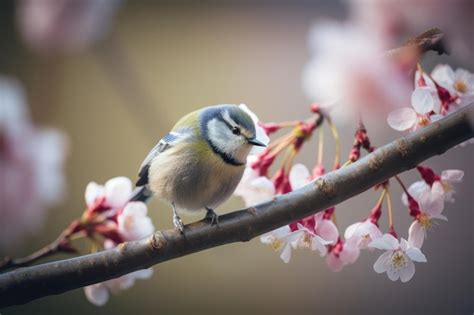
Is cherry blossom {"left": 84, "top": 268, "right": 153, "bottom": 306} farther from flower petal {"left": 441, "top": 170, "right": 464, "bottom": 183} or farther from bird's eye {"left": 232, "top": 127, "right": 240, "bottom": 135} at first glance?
flower petal {"left": 441, "top": 170, "right": 464, "bottom": 183}

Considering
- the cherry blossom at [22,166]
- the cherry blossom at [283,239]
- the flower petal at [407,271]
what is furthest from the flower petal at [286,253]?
the cherry blossom at [22,166]

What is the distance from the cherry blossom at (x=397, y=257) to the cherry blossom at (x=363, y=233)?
18 millimetres

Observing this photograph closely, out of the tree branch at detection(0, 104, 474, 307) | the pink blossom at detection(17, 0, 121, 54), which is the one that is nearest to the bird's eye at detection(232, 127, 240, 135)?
the tree branch at detection(0, 104, 474, 307)

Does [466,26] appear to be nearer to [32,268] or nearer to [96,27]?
[96,27]

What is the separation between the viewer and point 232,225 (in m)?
0.47

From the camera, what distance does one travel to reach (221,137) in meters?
0.61

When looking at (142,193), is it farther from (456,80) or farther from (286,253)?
(456,80)

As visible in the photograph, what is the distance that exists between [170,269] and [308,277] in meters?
0.29

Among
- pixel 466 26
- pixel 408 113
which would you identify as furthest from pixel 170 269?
pixel 466 26

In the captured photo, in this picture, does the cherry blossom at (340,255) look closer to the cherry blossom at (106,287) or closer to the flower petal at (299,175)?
the flower petal at (299,175)

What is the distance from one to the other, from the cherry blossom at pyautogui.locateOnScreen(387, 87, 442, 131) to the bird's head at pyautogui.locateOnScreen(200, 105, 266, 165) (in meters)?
0.14

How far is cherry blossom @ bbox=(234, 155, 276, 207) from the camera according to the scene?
1.69 feet

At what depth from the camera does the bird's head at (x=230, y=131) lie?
55 cm

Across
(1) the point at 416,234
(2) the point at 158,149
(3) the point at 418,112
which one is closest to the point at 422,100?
(3) the point at 418,112
